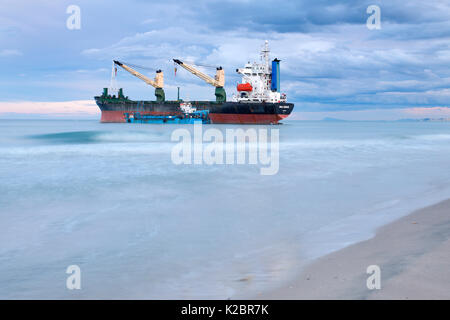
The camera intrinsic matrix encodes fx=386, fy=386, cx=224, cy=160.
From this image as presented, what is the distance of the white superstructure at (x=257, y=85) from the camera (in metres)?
58.7

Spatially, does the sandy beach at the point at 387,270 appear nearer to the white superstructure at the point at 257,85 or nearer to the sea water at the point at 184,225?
the sea water at the point at 184,225

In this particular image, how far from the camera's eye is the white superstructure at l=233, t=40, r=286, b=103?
2311 inches

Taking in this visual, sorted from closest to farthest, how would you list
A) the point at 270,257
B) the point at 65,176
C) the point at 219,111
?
1. the point at 270,257
2. the point at 65,176
3. the point at 219,111

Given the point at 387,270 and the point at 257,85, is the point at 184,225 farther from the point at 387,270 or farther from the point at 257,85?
the point at 257,85

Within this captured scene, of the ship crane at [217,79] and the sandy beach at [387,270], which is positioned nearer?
the sandy beach at [387,270]

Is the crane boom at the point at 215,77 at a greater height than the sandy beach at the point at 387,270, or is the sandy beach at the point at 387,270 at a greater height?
the crane boom at the point at 215,77

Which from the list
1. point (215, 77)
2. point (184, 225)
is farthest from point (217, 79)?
point (184, 225)

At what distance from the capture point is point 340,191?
400 inches

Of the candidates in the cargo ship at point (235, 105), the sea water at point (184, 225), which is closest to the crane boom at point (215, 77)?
the cargo ship at point (235, 105)

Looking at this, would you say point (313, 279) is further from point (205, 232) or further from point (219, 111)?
point (219, 111)

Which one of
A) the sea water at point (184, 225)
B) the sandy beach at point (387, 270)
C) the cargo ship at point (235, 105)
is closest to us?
the sandy beach at point (387, 270)

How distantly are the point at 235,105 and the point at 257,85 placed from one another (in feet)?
17.2
